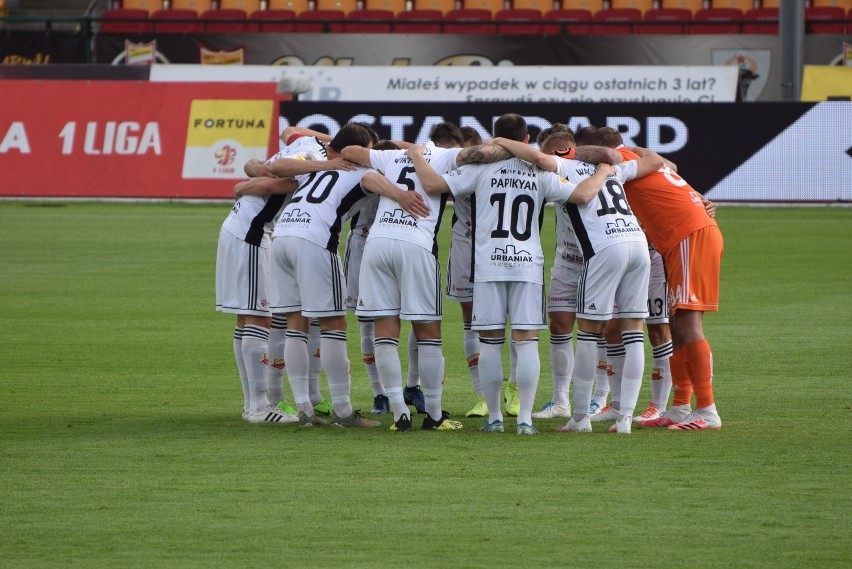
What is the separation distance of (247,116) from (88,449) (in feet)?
58.3

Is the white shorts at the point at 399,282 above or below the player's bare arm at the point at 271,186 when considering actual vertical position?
below

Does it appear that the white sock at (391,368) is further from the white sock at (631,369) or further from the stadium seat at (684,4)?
the stadium seat at (684,4)

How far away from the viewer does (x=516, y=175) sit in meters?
8.09

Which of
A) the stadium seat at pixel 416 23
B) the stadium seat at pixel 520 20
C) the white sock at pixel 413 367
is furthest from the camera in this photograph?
the stadium seat at pixel 416 23

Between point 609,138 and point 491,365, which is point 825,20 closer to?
point 609,138

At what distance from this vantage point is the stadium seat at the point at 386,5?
33.0 metres

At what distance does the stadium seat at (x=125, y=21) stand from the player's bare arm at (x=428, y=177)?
78.5ft

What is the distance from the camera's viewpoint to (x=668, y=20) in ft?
99.9

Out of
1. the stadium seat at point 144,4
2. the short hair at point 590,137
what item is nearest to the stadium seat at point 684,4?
the stadium seat at point 144,4

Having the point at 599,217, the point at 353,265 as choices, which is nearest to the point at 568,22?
the point at 353,265

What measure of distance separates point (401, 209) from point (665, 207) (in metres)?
1.77

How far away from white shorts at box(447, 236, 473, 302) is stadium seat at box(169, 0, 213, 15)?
84.0 ft

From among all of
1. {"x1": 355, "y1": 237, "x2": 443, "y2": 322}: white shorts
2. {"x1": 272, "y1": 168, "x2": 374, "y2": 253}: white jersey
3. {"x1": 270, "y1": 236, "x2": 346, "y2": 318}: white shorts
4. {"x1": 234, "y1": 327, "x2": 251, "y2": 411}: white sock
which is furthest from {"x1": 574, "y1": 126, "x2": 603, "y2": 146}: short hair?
{"x1": 234, "y1": 327, "x2": 251, "y2": 411}: white sock

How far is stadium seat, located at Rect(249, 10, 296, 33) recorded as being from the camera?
31.3 metres
